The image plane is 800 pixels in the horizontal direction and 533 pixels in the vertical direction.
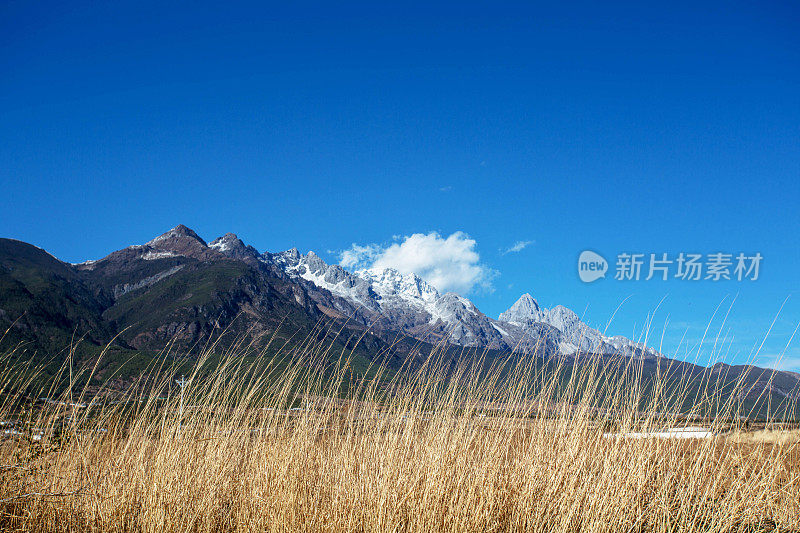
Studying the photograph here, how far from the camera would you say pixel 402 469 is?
3.77m

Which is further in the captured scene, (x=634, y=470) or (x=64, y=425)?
(x=64, y=425)

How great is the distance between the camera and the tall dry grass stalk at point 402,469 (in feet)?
11.1

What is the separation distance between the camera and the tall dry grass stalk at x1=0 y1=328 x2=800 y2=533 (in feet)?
11.1

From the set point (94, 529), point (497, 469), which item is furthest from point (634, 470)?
point (94, 529)

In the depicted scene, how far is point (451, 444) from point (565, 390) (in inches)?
74.8

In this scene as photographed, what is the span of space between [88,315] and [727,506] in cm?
16294

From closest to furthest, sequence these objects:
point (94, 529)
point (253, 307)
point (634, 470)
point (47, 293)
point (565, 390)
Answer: point (94, 529) < point (634, 470) < point (565, 390) < point (47, 293) < point (253, 307)

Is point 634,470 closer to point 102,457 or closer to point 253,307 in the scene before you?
point 102,457

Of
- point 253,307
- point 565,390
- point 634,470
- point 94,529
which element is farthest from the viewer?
point 253,307

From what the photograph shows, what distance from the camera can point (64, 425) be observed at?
4746mm

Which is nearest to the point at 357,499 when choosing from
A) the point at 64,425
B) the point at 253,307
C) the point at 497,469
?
the point at 497,469

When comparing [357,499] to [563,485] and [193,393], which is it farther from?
[193,393]

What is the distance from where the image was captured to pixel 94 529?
3332 millimetres

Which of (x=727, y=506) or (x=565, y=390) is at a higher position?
(x=565, y=390)
